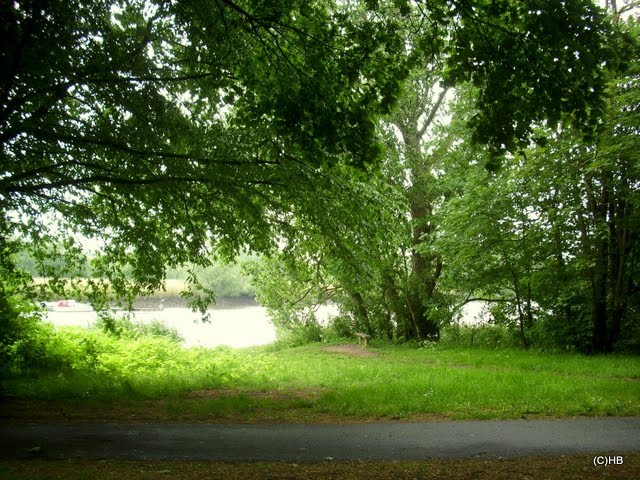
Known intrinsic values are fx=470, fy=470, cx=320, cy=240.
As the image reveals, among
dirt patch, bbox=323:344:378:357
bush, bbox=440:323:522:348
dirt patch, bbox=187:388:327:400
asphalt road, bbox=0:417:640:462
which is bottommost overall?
asphalt road, bbox=0:417:640:462

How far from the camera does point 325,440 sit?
6586mm

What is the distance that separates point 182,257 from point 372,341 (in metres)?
15.9

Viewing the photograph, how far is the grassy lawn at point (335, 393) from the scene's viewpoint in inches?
311

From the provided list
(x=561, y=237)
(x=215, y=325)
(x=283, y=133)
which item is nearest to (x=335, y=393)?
(x=283, y=133)

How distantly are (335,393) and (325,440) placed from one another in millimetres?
2986

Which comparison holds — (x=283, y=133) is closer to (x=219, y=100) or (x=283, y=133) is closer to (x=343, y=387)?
(x=219, y=100)

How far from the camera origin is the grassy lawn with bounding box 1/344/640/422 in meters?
7.91

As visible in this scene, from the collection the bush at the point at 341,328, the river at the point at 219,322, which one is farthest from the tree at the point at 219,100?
the bush at the point at 341,328

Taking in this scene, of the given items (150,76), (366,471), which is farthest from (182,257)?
(366,471)

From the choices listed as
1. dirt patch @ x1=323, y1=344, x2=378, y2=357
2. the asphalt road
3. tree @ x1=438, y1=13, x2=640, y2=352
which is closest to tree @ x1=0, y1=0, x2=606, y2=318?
the asphalt road

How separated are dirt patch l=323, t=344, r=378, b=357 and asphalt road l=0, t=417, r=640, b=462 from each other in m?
11.6

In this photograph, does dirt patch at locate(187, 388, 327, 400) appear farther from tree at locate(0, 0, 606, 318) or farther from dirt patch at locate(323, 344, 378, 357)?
dirt patch at locate(323, 344, 378, 357)

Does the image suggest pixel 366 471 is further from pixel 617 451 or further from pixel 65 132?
pixel 65 132

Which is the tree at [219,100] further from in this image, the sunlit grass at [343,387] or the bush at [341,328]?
the bush at [341,328]
